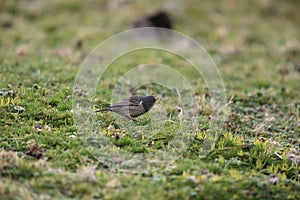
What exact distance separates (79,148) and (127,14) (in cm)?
1380

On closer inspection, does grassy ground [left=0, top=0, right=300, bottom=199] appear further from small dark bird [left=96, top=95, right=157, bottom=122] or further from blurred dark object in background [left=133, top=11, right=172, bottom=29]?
blurred dark object in background [left=133, top=11, right=172, bottom=29]

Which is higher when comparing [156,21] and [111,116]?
[156,21]

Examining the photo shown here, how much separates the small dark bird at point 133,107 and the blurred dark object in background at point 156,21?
1092cm

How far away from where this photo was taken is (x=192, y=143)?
9141 millimetres

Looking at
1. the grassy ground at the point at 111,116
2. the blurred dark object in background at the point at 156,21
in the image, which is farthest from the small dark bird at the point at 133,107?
the blurred dark object in background at the point at 156,21

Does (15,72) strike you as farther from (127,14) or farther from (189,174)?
(127,14)

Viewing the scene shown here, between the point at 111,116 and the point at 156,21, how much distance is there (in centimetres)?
1160

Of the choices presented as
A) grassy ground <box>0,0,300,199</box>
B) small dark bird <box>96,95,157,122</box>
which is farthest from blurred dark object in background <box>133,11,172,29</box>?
small dark bird <box>96,95,157,122</box>

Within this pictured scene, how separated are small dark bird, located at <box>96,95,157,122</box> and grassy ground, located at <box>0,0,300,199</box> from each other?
397 millimetres

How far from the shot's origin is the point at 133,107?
9.60 meters

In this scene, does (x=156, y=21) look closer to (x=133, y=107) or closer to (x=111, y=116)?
(x=111, y=116)

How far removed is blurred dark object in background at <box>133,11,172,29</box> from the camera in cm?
2034

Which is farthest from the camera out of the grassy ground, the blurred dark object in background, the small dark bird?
the blurred dark object in background

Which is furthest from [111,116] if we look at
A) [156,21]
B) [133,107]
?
[156,21]
